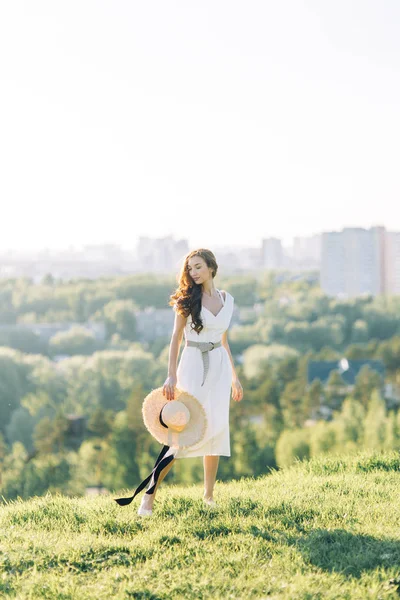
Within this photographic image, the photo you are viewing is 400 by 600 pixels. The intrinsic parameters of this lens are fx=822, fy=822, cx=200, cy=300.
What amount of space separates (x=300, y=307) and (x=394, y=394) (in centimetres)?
3214

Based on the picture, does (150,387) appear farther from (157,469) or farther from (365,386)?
(157,469)

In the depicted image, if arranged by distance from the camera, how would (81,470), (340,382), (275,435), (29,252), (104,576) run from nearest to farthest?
(104,576) < (81,470) < (275,435) < (340,382) < (29,252)

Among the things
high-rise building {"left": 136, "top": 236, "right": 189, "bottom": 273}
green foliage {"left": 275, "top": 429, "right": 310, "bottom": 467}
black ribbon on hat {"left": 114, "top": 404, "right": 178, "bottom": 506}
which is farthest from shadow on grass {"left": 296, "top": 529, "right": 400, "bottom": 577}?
high-rise building {"left": 136, "top": 236, "right": 189, "bottom": 273}

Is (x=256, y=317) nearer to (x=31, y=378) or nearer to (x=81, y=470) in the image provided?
(x=31, y=378)

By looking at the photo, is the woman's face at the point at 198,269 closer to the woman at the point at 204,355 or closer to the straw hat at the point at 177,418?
the woman at the point at 204,355

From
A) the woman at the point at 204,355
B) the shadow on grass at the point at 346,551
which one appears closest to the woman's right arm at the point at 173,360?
the woman at the point at 204,355

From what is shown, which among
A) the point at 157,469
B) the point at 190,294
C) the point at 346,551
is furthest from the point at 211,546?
the point at 190,294

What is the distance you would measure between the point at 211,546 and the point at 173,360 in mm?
1087

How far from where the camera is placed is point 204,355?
15.5 ft

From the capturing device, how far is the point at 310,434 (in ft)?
105

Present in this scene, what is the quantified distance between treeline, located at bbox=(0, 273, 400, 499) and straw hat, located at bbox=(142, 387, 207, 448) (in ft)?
5.09

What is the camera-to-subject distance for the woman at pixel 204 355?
4688 millimetres

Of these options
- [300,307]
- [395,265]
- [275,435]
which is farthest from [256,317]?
[275,435]

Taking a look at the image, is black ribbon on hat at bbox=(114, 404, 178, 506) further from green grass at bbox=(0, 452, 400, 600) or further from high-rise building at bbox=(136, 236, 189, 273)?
high-rise building at bbox=(136, 236, 189, 273)
